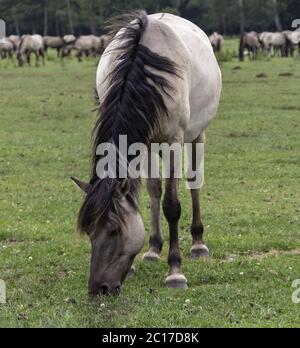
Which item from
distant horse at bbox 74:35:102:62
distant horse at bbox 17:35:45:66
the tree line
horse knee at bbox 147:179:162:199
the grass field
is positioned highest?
horse knee at bbox 147:179:162:199

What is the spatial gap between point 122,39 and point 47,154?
725cm

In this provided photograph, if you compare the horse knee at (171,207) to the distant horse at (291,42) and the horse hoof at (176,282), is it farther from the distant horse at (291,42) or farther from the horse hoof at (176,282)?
the distant horse at (291,42)

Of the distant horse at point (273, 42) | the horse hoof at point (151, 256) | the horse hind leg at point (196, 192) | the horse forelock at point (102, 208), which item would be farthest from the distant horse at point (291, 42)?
the horse forelock at point (102, 208)

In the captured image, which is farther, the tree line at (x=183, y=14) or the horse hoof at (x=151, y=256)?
the tree line at (x=183, y=14)

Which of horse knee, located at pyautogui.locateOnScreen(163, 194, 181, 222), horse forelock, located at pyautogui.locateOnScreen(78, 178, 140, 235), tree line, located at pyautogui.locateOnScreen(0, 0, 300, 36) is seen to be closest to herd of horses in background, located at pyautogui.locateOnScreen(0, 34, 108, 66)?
tree line, located at pyautogui.locateOnScreen(0, 0, 300, 36)

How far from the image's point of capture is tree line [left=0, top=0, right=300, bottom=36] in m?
61.0

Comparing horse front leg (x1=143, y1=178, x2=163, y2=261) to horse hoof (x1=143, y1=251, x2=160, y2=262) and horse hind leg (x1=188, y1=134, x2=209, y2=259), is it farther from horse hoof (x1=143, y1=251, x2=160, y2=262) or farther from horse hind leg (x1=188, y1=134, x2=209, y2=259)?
horse hind leg (x1=188, y1=134, x2=209, y2=259)

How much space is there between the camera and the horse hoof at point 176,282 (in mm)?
5996

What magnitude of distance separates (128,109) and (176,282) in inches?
59.5

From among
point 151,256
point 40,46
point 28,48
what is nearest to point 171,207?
point 151,256

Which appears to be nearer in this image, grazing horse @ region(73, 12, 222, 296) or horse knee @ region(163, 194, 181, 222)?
grazing horse @ region(73, 12, 222, 296)

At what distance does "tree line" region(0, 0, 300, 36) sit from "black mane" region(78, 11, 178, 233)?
49.6m

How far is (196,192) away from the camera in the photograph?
299 inches
